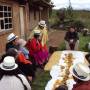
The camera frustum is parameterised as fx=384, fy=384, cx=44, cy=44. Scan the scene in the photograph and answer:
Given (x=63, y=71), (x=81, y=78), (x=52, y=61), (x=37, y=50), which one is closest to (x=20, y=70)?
(x=81, y=78)

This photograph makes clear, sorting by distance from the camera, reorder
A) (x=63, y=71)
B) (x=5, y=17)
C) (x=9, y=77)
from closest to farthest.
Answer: (x=9, y=77) → (x=63, y=71) → (x=5, y=17)

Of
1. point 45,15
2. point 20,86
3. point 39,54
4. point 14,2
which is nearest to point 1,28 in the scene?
point 14,2

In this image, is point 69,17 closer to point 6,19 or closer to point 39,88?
point 6,19

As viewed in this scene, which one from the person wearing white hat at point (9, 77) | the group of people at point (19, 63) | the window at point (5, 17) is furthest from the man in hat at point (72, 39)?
the person wearing white hat at point (9, 77)

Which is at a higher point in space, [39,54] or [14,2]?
[14,2]

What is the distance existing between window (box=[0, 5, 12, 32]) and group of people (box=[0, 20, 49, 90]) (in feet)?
12.8

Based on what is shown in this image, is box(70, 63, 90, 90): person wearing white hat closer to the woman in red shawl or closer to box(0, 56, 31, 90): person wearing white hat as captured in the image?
box(0, 56, 31, 90): person wearing white hat

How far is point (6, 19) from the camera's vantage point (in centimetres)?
1861

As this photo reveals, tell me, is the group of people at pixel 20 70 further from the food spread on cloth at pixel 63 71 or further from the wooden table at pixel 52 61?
the food spread on cloth at pixel 63 71

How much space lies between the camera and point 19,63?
8.05 m

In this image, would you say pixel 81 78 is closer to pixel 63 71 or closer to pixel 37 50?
pixel 63 71

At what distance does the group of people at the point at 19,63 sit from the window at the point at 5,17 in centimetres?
391

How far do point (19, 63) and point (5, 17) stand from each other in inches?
420

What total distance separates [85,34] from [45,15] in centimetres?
1004
